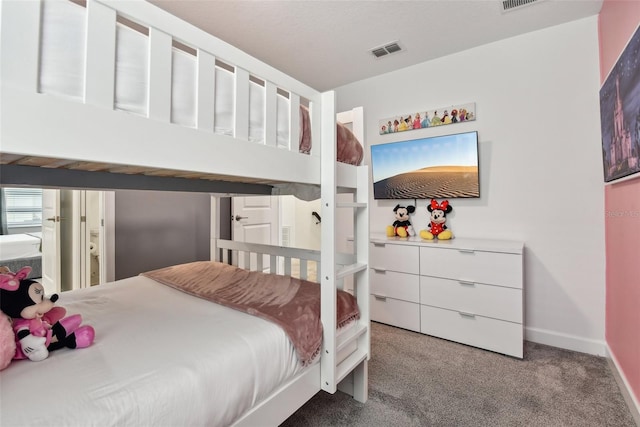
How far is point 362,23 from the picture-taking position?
7.62 feet

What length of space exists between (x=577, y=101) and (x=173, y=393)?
3.04 metres

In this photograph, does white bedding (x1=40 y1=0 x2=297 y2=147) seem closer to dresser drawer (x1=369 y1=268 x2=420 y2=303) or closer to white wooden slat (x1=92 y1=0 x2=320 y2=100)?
white wooden slat (x1=92 y1=0 x2=320 y2=100)

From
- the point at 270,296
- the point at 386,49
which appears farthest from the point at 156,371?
the point at 386,49

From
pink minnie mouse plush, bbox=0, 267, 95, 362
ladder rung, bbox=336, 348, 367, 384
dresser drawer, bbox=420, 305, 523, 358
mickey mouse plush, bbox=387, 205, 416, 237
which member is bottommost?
dresser drawer, bbox=420, 305, 523, 358

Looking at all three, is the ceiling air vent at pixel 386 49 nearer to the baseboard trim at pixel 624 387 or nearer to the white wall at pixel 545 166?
the white wall at pixel 545 166

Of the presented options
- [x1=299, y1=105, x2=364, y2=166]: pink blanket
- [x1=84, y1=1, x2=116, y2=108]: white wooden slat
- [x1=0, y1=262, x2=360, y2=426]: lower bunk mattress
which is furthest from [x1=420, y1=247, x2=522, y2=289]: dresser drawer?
[x1=84, y1=1, x2=116, y2=108]: white wooden slat

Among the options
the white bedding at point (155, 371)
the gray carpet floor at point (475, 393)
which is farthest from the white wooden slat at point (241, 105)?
the gray carpet floor at point (475, 393)

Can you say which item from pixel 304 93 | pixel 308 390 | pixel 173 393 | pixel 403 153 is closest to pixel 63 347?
pixel 173 393

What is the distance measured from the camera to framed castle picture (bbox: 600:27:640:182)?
1375 millimetres

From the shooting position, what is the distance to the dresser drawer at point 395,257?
245 centimetres

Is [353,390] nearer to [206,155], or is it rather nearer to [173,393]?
[173,393]

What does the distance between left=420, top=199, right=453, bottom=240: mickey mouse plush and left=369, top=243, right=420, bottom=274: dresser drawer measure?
31 cm

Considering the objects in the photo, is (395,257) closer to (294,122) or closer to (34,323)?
(294,122)

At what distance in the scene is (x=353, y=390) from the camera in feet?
5.26
